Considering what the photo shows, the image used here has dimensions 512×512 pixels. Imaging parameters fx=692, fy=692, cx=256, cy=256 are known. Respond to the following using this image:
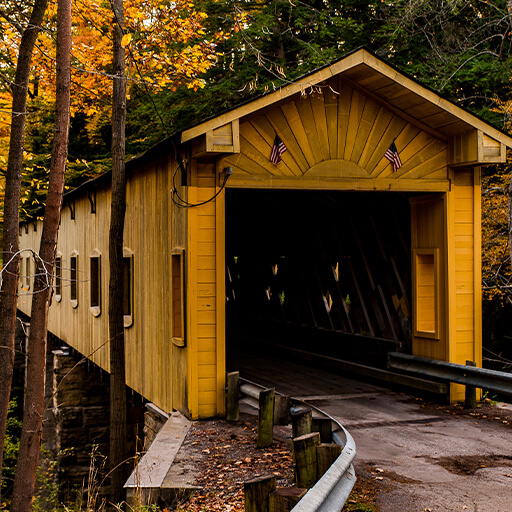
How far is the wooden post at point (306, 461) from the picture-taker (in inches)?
213

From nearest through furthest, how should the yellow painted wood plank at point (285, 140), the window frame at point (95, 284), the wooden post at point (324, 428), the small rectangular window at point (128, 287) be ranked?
the wooden post at point (324, 428) → the yellow painted wood plank at point (285, 140) → the small rectangular window at point (128, 287) → the window frame at point (95, 284)

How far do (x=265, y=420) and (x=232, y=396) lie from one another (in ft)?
4.41

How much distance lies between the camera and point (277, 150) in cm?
929

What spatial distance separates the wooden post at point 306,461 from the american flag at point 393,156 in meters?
5.39

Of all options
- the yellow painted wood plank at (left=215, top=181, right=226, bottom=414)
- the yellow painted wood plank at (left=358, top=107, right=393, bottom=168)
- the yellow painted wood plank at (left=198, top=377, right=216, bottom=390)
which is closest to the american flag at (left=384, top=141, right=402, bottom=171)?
the yellow painted wood plank at (left=358, top=107, right=393, bottom=168)

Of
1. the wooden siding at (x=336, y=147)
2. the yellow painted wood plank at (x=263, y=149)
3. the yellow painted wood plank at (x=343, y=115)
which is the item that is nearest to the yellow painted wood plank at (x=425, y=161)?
the wooden siding at (x=336, y=147)

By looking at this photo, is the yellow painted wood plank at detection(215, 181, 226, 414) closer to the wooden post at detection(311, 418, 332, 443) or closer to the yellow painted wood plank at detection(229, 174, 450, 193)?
the yellow painted wood plank at detection(229, 174, 450, 193)

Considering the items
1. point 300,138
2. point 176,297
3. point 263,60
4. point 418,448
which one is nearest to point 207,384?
point 176,297

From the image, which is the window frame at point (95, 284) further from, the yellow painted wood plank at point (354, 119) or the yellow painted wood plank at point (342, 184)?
the yellow painted wood plank at point (354, 119)

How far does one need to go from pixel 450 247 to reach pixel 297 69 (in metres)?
12.5

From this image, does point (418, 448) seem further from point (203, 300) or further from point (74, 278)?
point (74, 278)

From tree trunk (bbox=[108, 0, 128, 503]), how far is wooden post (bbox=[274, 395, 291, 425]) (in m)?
3.69

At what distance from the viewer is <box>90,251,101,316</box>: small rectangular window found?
14.7 m

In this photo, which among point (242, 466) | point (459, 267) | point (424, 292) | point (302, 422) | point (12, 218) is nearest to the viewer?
point (302, 422)
